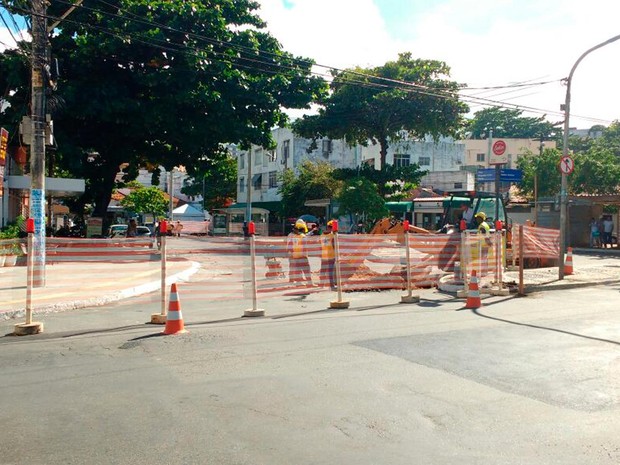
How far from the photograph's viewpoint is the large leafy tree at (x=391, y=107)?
1410 inches

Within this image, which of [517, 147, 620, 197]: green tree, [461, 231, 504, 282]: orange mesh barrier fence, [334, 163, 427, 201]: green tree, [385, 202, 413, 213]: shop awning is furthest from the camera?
[517, 147, 620, 197]: green tree

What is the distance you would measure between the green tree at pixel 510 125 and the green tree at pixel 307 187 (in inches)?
1619

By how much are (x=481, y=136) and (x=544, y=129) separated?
8395 mm

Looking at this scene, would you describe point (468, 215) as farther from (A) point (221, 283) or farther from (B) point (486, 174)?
(A) point (221, 283)

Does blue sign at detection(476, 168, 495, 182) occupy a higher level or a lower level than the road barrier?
higher

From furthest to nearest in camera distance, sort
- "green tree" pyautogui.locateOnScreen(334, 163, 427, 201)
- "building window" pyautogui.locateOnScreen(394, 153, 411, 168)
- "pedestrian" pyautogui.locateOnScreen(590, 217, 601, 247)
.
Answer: "building window" pyautogui.locateOnScreen(394, 153, 411, 168) < "green tree" pyautogui.locateOnScreen(334, 163, 427, 201) < "pedestrian" pyautogui.locateOnScreen(590, 217, 601, 247)

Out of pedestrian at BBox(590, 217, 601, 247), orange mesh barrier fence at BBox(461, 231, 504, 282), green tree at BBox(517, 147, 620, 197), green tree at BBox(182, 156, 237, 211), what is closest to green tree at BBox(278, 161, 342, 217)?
green tree at BBox(517, 147, 620, 197)

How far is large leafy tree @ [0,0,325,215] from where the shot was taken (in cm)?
2356

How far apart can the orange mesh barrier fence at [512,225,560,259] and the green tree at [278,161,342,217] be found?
27198 mm

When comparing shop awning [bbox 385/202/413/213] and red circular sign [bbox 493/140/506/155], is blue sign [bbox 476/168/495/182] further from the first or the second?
shop awning [bbox 385/202/413/213]

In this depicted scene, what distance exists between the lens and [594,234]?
3262cm

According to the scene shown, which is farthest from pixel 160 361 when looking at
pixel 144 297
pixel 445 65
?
pixel 445 65

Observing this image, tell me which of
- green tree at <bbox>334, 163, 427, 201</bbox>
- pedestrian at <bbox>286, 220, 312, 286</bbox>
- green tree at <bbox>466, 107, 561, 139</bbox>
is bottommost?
pedestrian at <bbox>286, 220, 312, 286</bbox>

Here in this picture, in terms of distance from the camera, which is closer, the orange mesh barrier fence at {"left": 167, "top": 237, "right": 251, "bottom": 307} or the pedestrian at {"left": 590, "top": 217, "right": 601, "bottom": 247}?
the orange mesh barrier fence at {"left": 167, "top": 237, "right": 251, "bottom": 307}
